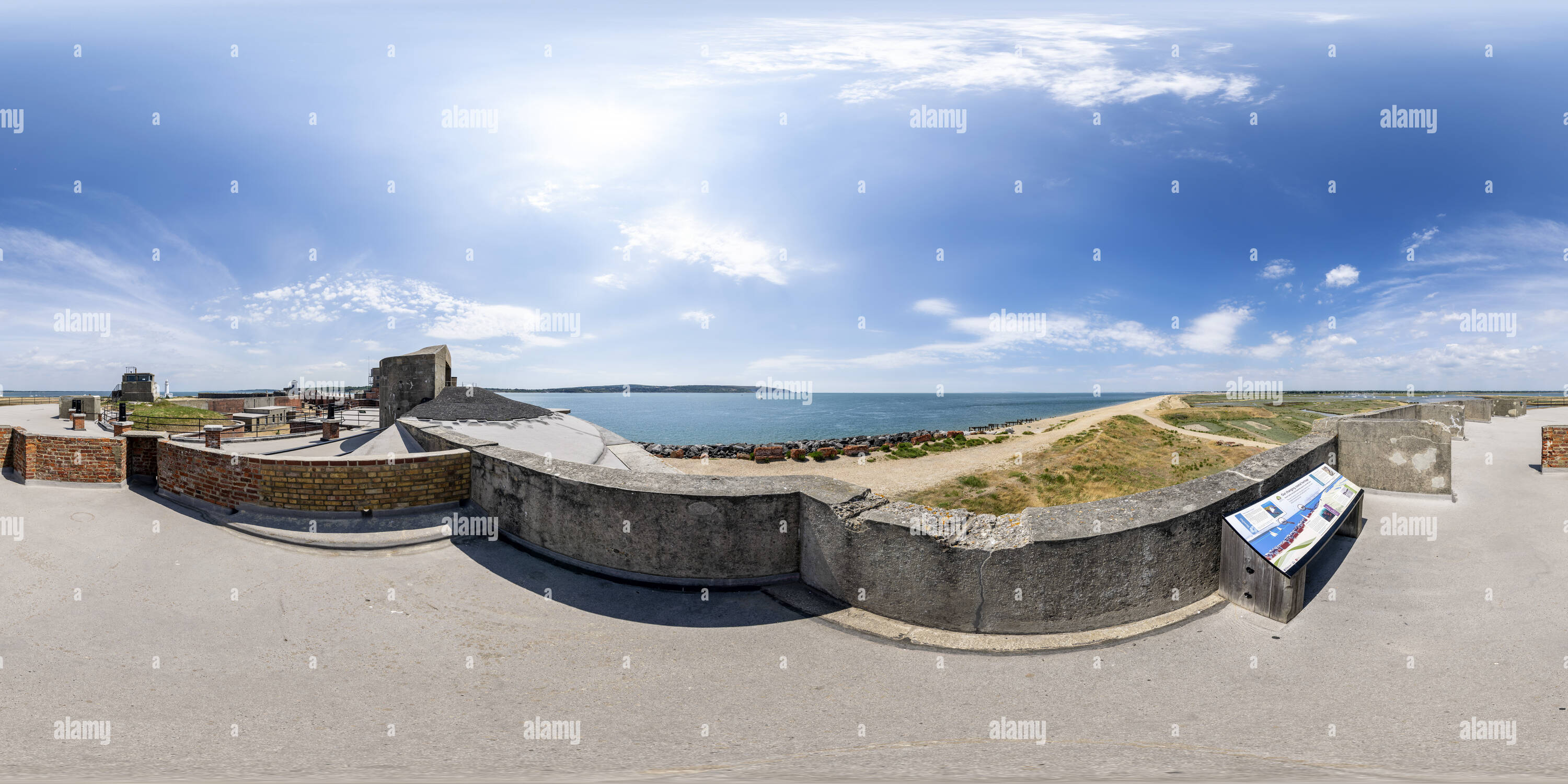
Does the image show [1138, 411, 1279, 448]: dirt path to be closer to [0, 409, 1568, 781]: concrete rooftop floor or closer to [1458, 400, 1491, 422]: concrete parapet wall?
[1458, 400, 1491, 422]: concrete parapet wall

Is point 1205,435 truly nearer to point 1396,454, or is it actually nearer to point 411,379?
point 1396,454

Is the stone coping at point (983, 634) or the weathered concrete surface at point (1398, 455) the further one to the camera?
the weathered concrete surface at point (1398, 455)

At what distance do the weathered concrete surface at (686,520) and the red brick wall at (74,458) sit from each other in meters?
8.99

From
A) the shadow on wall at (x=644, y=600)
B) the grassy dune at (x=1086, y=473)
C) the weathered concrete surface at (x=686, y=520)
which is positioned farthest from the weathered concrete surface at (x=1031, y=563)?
the grassy dune at (x=1086, y=473)

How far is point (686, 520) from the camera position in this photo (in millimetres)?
→ 5285

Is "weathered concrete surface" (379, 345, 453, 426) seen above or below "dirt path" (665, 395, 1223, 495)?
above

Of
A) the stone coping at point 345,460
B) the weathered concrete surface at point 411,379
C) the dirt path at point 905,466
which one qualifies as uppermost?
the weathered concrete surface at point 411,379

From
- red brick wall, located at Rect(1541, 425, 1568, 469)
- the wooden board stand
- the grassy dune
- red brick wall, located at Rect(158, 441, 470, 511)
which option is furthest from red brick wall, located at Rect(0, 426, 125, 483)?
red brick wall, located at Rect(1541, 425, 1568, 469)

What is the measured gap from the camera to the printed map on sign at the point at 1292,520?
4781 millimetres

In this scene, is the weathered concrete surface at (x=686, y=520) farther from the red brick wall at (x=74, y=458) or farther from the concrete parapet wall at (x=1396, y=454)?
the red brick wall at (x=74, y=458)

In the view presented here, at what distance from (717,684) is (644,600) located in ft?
4.85

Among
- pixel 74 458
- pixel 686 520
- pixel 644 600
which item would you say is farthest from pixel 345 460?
pixel 74 458

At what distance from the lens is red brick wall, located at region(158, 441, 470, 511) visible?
7344 mm

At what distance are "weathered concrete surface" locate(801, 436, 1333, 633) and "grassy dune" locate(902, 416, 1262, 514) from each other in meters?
11.4
